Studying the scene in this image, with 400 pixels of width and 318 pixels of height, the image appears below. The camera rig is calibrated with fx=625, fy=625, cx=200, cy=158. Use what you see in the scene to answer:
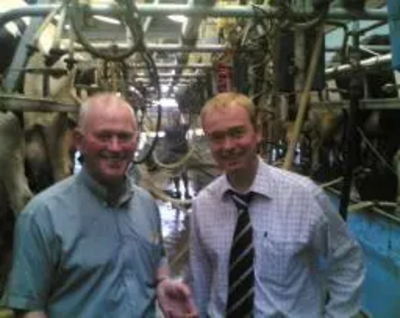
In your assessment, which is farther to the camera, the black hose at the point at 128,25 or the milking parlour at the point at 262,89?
the milking parlour at the point at 262,89

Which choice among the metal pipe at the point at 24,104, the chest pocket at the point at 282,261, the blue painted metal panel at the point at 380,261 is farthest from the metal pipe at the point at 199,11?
the blue painted metal panel at the point at 380,261

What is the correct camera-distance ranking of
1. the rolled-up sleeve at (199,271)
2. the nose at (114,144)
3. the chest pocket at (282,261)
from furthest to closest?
the rolled-up sleeve at (199,271) → the chest pocket at (282,261) → the nose at (114,144)

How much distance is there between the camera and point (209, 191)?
2.50 metres

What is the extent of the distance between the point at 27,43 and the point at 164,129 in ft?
27.9

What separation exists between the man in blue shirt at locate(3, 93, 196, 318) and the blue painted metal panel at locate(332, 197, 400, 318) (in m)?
2.18

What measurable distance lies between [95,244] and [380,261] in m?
2.60

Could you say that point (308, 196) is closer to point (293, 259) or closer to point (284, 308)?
point (293, 259)

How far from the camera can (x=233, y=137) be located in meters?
2.27

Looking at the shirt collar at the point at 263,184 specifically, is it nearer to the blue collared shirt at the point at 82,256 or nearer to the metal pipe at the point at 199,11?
the blue collared shirt at the point at 82,256

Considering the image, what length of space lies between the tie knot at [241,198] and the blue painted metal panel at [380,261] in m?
1.92

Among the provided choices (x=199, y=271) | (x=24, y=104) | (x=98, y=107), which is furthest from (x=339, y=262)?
(x=24, y=104)

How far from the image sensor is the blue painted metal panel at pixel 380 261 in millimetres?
3973

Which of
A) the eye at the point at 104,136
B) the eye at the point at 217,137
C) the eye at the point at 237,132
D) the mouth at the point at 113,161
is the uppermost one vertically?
the eye at the point at 104,136

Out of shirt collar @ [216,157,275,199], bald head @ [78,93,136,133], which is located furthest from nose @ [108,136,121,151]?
shirt collar @ [216,157,275,199]
